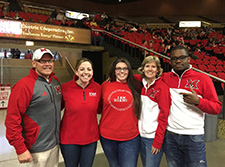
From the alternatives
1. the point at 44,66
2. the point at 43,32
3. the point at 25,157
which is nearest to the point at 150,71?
the point at 44,66

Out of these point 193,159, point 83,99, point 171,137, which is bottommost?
point 193,159

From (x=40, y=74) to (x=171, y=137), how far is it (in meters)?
1.34

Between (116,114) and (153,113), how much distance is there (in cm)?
37

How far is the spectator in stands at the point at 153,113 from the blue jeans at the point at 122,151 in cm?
8

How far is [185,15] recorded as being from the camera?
57.5 ft

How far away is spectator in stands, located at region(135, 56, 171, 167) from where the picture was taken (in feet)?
5.80

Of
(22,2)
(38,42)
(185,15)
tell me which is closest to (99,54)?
(38,42)

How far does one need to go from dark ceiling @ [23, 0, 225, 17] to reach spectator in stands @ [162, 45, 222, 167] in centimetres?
1604

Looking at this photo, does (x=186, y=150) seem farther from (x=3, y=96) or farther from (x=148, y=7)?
(x=148, y=7)

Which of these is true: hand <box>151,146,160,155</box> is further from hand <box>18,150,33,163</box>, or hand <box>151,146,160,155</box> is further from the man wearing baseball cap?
hand <box>18,150,33,163</box>

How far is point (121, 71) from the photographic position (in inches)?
79.5

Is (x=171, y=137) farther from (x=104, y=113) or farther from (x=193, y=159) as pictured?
(x=104, y=113)

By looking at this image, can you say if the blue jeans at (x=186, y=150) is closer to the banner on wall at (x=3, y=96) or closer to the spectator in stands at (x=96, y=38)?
the banner on wall at (x=3, y=96)

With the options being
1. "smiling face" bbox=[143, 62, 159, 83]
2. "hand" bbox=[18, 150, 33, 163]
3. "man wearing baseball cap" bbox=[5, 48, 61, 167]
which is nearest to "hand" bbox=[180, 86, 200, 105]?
"smiling face" bbox=[143, 62, 159, 83]
